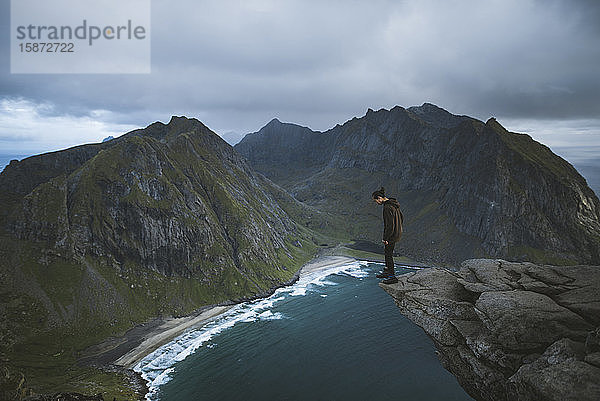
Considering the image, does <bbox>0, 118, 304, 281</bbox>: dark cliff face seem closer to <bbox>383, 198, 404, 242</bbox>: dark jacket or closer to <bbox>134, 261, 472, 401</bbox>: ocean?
<bbox>134, 261, 472, 401</bbox>: ocean

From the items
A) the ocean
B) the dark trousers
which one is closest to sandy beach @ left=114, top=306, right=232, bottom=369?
the ocean

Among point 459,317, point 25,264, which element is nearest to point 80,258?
point 25,264

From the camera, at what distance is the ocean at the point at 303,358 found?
62.9 m

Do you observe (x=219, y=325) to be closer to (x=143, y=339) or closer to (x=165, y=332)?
(x=165, y=332)

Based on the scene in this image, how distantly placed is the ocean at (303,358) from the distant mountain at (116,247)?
2221cm

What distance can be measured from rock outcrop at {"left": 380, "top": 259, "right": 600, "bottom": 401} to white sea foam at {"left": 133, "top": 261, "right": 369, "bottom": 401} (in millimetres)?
67541

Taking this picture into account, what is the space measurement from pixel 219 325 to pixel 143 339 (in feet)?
71.1

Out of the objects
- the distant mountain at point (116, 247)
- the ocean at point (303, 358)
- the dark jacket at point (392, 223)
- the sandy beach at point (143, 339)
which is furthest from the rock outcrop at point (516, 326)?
the distant mountain at point (116, 247)

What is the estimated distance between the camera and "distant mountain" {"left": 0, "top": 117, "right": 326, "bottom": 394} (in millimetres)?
89625

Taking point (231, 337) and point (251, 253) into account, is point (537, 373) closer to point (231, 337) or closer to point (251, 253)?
point (231, 337)

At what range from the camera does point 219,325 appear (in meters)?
99.1

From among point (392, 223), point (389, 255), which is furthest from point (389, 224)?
point (389, 255)

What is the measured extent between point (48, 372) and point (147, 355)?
20641 millimetres

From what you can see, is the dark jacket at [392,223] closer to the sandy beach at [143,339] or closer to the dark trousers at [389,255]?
the dark trousers at [389,255]
